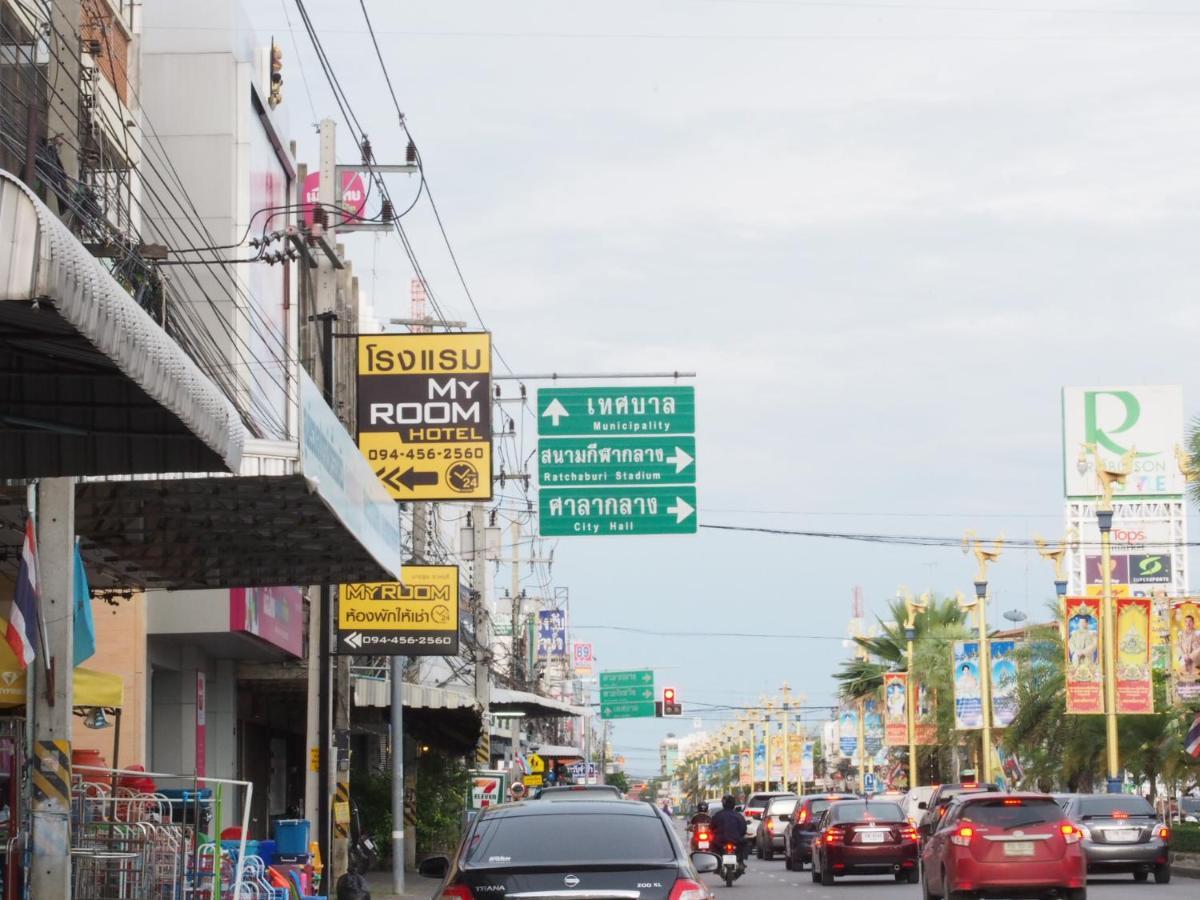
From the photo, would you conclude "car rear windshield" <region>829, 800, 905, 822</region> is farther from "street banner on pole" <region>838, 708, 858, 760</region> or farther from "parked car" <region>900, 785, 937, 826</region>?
"street banner on pole" <region>838, 708, 858, 760</region>

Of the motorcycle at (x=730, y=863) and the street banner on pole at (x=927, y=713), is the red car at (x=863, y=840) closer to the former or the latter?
the motorcycle at (x=730, y=863)

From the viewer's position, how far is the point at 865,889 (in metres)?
31.5

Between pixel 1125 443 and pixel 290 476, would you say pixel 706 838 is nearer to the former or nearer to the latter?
pixel 290 476

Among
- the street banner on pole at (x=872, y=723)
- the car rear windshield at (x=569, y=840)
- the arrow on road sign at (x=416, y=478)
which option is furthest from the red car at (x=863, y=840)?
the street banner on pole at (x=872, y=723)

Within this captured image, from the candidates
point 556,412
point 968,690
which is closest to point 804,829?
point 556,412

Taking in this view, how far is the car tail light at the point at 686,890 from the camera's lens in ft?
36.2

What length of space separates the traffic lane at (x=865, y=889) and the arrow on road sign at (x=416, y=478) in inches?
253

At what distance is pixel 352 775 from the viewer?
38.2 m

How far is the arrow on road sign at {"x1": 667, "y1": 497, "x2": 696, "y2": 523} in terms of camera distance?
2864 centimetres

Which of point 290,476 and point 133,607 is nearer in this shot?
point 290,476

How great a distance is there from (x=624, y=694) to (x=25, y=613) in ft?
240

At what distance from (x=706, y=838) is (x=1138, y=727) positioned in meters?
Result: 22.4

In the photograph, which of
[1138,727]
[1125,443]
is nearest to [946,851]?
[1138,727]

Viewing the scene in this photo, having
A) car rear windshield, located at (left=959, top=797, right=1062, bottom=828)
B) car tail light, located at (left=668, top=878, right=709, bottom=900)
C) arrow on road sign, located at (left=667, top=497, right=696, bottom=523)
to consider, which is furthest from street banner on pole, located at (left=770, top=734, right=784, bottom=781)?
car tail light, located at (left=668, top=878, right=709, bottom=900)
